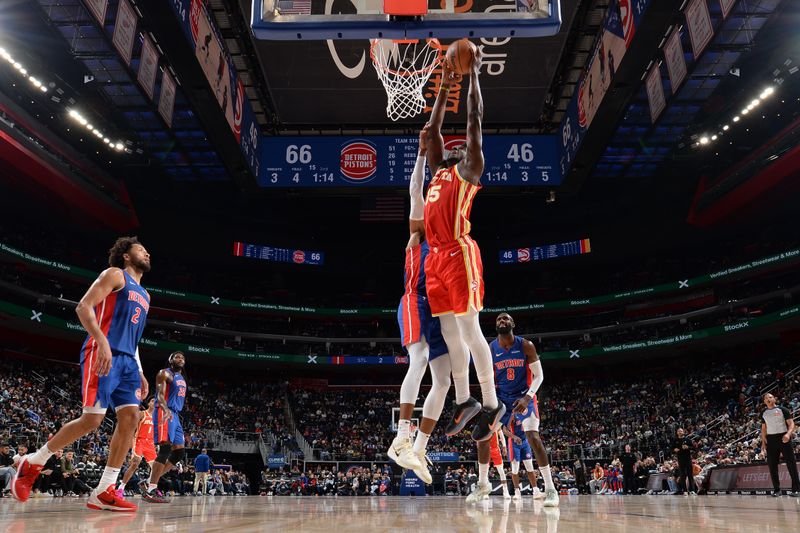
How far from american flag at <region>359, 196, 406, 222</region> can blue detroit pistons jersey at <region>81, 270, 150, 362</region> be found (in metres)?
15.1

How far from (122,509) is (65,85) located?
758 inches

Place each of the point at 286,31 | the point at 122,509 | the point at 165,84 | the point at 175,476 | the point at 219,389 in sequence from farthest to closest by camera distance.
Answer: the point at 219,389 → the point at 175,476 → the point at 165,84 → the point at 286,31 → the point at 122,509

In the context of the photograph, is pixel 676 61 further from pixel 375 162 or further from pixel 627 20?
pixel 375 162

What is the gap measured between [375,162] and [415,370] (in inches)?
418

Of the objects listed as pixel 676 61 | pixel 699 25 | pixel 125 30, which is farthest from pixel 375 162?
pixel 699 25

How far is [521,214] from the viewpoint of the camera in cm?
3244

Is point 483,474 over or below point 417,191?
below

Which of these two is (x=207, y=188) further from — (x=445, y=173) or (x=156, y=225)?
(x=445, y=173)

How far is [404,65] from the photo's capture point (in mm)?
13078

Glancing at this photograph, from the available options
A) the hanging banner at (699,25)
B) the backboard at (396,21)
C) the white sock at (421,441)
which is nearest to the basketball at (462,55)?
the backboard at (396,21)

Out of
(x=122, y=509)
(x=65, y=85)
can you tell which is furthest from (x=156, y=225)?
(x=122, y=509)

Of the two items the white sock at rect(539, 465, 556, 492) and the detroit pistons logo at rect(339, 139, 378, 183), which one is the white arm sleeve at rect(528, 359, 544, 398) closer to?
the white sock at rect(539, 465, 556, 492)

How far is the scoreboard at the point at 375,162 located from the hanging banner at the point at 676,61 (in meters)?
3.43

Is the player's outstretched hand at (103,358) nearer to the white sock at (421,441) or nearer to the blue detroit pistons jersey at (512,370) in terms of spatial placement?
the white sock at (421,441)
